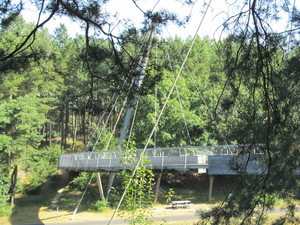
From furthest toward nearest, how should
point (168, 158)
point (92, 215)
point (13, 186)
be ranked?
point (13, 186) < point (92, 215) < point (168, 158)

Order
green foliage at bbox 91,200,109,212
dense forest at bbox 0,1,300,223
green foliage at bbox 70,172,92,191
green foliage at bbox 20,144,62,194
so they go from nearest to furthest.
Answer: dense forest at bbox 0,1,300,223, green foliage at bbox 91,200,109,212, green foliage at bbox 20,144,62,194, green foliage at bbox 70,172,92,191

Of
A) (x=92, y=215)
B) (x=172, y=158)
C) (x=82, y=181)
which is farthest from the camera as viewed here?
(x=82, y=181)

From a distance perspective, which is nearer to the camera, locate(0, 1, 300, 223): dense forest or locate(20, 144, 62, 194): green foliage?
locate(0, 1, 300, 223): dense forest

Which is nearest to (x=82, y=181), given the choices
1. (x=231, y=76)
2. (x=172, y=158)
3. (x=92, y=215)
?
(x=92, y=215)

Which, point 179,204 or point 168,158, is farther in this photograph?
point 179,204

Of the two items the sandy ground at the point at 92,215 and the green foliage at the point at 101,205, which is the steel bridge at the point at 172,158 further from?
the sandy ground at the point at 92,215

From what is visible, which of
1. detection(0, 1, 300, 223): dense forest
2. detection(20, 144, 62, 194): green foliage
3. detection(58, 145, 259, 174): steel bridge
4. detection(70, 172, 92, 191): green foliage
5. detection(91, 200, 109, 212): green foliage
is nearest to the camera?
detection(0, 1, 300, 223): dense forest

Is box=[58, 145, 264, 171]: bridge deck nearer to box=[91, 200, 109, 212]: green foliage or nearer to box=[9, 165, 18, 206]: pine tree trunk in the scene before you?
box=[91, 200, 109, 212]: green foliage

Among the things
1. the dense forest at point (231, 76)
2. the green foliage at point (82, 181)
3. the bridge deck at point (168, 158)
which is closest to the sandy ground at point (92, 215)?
the bridge deck at point (168, 158)

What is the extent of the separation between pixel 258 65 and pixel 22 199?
1927 cm

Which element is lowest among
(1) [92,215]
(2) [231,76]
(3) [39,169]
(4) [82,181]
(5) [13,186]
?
(1) [92,215]

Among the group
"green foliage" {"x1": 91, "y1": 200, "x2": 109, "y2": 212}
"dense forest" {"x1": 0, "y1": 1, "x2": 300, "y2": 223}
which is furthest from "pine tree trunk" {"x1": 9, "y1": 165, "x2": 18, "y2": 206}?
"dense forest" {"x1": 0, "y1": 1, "x2": 300, "y2": 223}

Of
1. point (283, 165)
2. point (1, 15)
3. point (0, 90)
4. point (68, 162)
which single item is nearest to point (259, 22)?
point (283, 165)

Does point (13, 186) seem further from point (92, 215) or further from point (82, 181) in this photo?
point (92, 215)
